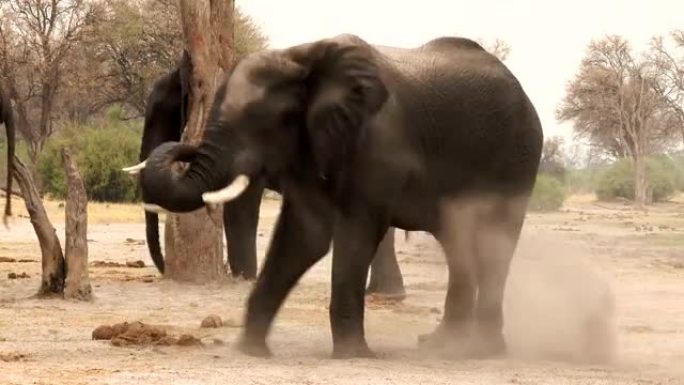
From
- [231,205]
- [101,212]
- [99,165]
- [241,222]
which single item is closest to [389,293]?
[241,222]

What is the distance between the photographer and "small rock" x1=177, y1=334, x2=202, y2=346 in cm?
879

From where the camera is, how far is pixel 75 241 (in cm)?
1183

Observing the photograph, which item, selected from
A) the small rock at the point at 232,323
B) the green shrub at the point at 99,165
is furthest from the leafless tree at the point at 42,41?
the small rock at the point at 232,323

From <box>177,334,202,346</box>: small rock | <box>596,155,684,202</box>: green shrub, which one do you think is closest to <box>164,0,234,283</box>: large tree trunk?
<box>177,334,202,346</box>: small rock

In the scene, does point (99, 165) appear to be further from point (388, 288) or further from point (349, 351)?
point (349, 351)

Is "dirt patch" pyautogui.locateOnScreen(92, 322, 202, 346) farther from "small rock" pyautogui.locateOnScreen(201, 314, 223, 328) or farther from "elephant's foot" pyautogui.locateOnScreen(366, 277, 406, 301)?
"elephant's foot" pyautogui.locateOnScreen(366, 277, 406, 301)

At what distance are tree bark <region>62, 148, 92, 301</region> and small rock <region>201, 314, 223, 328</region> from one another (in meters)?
2.00

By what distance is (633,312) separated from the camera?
12.3 meters

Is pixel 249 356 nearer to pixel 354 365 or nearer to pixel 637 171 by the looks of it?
pixel 354 365

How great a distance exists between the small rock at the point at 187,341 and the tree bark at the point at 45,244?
Answer: 330 centimetres

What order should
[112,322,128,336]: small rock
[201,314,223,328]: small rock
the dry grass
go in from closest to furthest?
[112,322,128,336]: small rock, [201,314,223,328]: small rock, the dry grass

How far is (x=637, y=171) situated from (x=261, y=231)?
28.6 m

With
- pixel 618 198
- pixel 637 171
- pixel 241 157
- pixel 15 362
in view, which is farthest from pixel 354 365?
pixel 618 198

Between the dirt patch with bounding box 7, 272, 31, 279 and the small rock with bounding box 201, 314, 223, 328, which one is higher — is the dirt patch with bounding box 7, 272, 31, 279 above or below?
above
